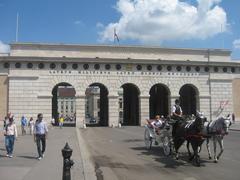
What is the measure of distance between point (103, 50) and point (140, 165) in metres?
39.1

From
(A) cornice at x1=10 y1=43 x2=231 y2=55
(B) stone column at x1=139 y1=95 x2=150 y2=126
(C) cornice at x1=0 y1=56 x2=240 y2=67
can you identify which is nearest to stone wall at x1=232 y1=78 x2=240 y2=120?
(C) cornice at x1=0 y1=56 x2=240 y2=67

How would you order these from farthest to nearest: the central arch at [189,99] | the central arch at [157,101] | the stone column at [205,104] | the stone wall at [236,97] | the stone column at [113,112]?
1. the central arch at [157,101]
2. the stone wall at [236,97]
3. the central arch at [189,99]
4. the stone column at [205,104]
5. the stone column at [113,112]

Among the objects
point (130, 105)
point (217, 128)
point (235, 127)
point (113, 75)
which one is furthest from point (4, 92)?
point (217, 128)

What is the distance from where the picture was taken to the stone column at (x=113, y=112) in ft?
166

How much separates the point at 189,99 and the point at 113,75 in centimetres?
1485

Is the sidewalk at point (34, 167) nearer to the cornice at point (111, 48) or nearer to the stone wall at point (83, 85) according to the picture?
the stone wall at point (83, 85)

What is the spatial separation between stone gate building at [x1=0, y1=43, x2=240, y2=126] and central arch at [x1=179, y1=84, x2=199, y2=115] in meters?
0.22

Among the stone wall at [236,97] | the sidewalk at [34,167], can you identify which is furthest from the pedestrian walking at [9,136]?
the stone wall at [236,97]

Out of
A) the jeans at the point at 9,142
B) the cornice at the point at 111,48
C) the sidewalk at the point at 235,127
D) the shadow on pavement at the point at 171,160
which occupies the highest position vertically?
the cornice at the point at 111,48

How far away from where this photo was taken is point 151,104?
62.2 meters

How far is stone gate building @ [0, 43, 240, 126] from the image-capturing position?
48.8 m

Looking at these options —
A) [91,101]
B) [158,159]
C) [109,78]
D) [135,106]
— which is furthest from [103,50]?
[91,101]

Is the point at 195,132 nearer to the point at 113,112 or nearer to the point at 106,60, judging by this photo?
the point at 106,60

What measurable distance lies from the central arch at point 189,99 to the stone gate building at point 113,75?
222 mm
